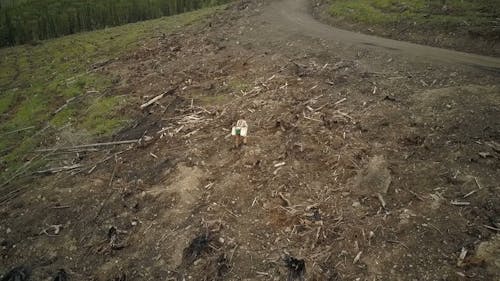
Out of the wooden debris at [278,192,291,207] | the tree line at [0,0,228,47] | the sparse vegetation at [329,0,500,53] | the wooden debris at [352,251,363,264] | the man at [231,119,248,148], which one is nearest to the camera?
the wooden debris at [352,251,363,264]

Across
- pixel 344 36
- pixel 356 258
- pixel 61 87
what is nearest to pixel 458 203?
pixel 356 258

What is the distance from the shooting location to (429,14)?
914 inches

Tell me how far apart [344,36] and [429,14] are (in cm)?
514

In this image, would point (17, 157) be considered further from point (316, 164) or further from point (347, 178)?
point (347, 178)

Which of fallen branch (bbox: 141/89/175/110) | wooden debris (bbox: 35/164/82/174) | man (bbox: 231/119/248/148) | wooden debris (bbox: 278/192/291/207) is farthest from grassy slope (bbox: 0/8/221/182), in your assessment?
wooden debris (bbox: 278/192/291/207)

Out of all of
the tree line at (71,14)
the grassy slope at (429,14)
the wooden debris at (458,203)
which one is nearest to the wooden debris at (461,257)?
the wooden debris at (458,203)

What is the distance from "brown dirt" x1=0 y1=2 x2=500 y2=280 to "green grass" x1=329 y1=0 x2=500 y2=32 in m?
5.05

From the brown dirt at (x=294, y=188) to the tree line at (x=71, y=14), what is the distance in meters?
27.3

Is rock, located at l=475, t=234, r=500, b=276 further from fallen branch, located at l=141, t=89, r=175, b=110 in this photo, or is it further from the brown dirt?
fallen branch, located at l=141, t=89, r=175, b=110

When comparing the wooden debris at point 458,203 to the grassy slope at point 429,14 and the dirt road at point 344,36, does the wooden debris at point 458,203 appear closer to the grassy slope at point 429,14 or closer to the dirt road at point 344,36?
the dirt road at point 344,36

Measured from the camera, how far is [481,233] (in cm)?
963

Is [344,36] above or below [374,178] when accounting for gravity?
above

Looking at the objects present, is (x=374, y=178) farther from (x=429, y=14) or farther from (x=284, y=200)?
(x=429, y=14)

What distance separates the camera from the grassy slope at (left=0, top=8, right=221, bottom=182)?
18891 millimetres
